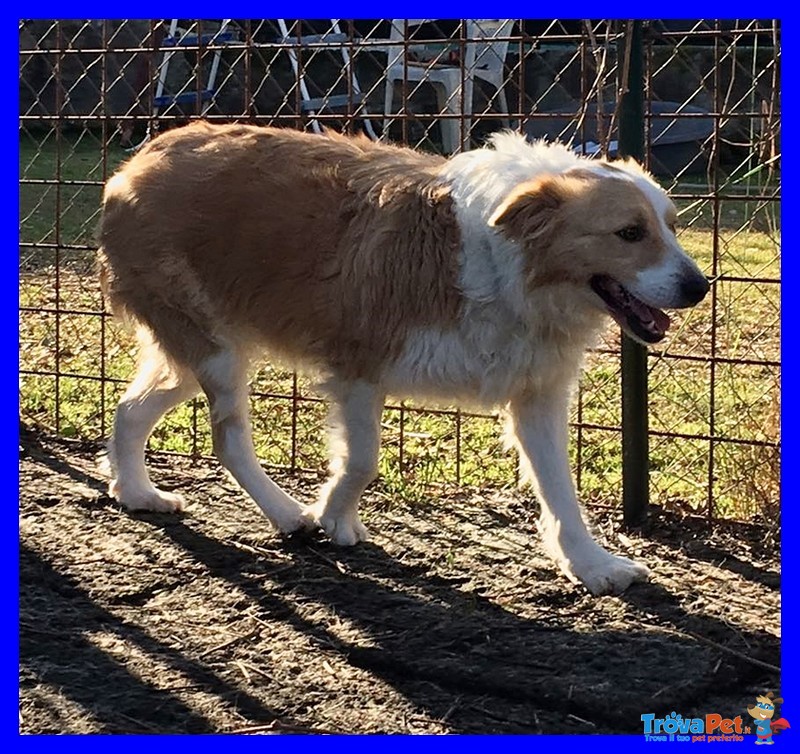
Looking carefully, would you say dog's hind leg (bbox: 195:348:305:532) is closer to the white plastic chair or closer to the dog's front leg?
the dog's front leg

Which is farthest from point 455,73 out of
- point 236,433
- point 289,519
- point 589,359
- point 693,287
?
point 693,287

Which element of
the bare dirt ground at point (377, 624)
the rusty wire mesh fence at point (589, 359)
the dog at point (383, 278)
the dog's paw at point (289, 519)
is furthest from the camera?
the rusty wire mesh fence at point (589, 359)

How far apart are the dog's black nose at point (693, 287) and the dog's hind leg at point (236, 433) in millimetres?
1695

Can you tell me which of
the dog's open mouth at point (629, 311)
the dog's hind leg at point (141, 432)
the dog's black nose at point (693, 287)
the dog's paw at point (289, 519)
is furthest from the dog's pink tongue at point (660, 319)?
the dog's hind leg at point (141, 432)

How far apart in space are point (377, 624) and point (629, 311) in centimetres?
129

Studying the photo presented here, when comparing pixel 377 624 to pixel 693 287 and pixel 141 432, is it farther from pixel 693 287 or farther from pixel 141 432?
pixel 141 432

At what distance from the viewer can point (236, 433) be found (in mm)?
4984

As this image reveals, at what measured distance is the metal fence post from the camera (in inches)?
189

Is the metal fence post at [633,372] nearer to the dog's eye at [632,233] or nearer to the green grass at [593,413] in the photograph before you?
the green grass at [593,413]

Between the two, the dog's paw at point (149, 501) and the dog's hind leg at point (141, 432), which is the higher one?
the dog's hind leg at point (141, 432)

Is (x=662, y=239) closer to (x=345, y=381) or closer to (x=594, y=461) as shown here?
(x=345, y=381)

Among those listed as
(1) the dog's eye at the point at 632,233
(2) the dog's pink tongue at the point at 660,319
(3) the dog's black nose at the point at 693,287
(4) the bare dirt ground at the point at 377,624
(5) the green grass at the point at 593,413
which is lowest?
(4) the bare dirt ground at the point at 377,624

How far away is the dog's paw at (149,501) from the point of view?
5.26 metres

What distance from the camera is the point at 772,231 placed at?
5277 mm
